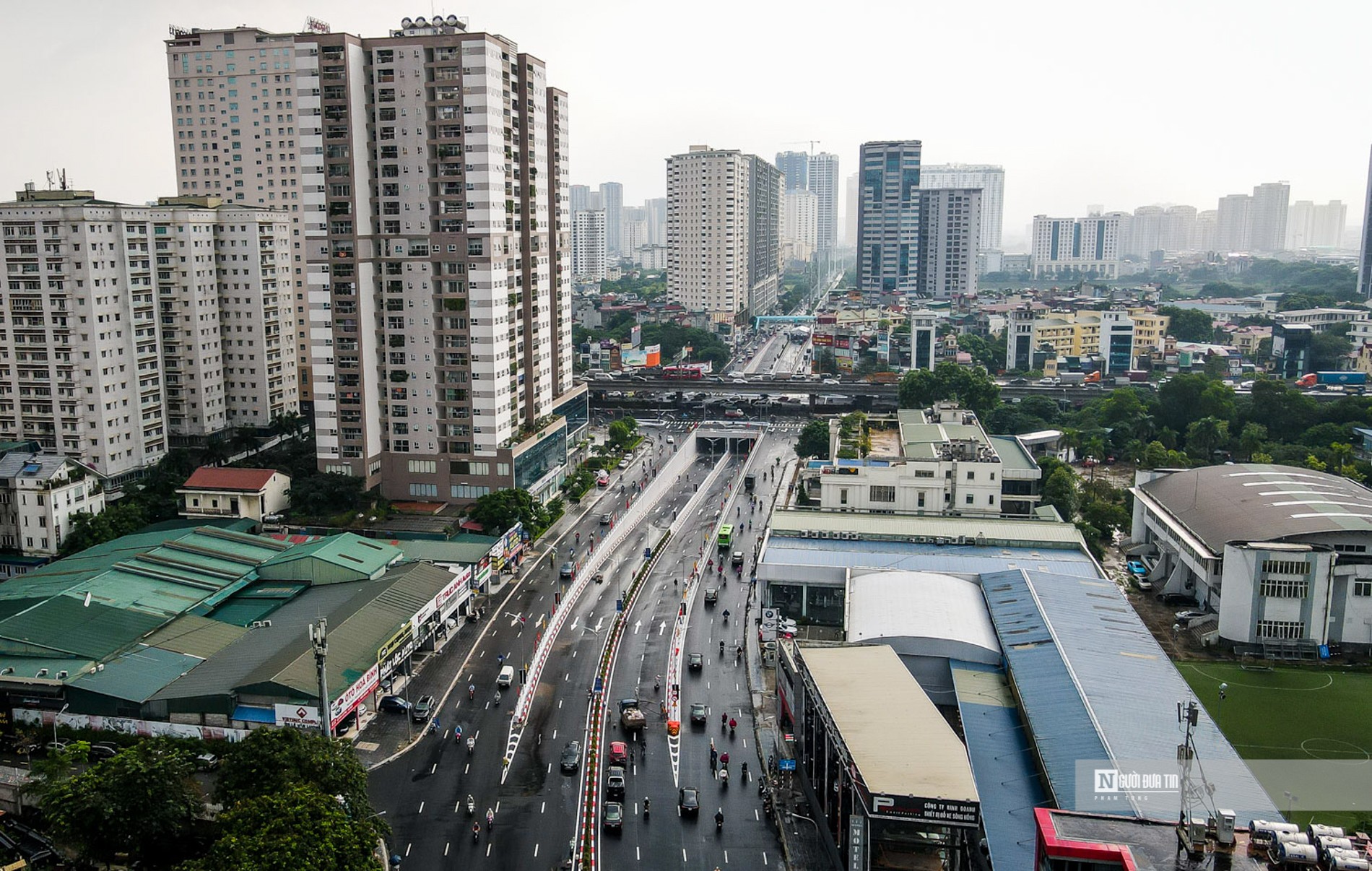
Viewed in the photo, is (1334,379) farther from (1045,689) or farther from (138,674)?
(138,674)

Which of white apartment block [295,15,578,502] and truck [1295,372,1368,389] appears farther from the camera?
truck [1295,372,1368,389]

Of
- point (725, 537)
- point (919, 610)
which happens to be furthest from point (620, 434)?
point (919, 610)

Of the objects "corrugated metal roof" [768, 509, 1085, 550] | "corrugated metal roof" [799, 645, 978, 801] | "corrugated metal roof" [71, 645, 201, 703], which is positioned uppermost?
"corrugated metal roof" [768, 509, 1085, 550]

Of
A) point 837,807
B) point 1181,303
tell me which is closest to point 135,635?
point 837,807

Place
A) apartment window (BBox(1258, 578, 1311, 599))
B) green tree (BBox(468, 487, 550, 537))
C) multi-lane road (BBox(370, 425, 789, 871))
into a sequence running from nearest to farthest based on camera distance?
multi-lane road (BBox(370, 425, 789, 871)) < apartment window (BBox(1258, 578, 1311, 599)) < green tree (BBox(468, 487, 550, 537))

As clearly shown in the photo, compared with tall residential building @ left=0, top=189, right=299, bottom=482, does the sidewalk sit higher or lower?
lower

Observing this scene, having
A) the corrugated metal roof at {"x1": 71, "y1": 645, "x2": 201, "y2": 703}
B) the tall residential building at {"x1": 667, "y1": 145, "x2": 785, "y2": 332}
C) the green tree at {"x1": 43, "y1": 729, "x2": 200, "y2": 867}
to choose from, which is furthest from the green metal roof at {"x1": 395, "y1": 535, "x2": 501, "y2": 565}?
the tall residential building at {"x1": 667, "y1": 145, "x2": 785, "y2": 332}

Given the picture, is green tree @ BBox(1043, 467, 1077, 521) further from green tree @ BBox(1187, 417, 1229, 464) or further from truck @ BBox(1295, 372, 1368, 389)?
truck @ BBox(1295, 372, 1368, 389)

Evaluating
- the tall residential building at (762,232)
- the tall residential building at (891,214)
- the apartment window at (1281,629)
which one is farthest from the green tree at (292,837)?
the tall residential building at (891,214)
